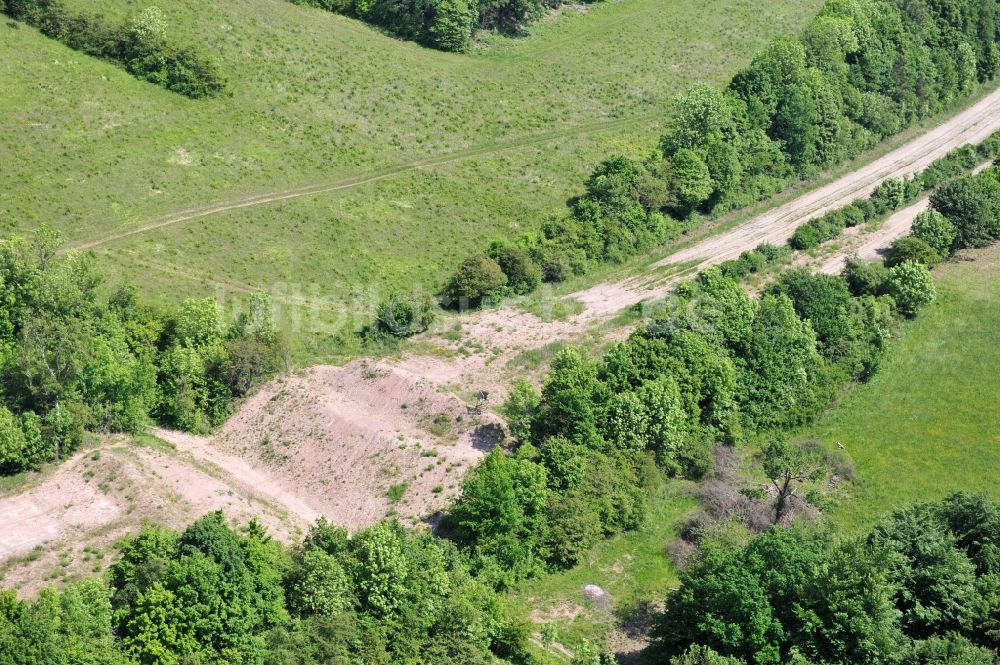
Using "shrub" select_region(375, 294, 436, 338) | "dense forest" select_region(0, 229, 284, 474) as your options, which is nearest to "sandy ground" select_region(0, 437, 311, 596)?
"dense forest" select_region(0, 229, 284, 474)

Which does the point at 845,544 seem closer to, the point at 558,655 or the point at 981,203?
the point at 558,655

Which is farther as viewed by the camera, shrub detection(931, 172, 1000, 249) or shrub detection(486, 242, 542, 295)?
shrub detection(931, 172, 1000, 249)

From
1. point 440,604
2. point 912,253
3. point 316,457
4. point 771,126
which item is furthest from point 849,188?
point 440,604

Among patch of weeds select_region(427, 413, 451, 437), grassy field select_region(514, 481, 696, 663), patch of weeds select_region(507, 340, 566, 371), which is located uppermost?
patch of weeds select_region(507, 340, 566, 371)

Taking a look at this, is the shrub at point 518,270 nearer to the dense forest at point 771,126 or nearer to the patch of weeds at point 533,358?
the dense forest at point 771,126

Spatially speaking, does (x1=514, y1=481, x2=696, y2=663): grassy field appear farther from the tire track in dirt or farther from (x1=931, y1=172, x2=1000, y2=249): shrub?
(x1=931, y1=172, x2=1000, y2=249): shrub

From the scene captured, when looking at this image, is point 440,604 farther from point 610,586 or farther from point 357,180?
point 357,180

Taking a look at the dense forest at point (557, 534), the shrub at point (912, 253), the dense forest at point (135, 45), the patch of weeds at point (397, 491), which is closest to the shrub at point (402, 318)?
the dense forest at point (557, 534)

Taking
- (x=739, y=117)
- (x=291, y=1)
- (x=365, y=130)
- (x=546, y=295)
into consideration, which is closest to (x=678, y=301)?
(x=546, y=295)
